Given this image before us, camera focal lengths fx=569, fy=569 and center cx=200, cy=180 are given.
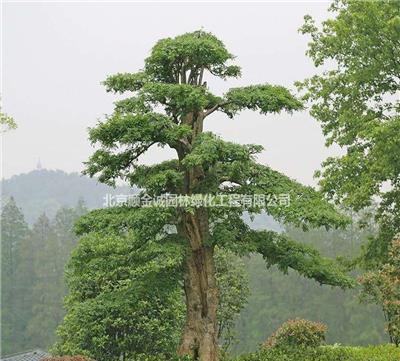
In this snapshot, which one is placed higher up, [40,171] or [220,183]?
[40,171]

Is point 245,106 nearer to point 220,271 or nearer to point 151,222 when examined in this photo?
point 151,222

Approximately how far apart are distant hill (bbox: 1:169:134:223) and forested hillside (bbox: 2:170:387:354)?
7058cm

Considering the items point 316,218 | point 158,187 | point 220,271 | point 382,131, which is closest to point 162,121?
point 158,187

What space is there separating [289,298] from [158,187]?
3598cm

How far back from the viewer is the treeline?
46875 mm

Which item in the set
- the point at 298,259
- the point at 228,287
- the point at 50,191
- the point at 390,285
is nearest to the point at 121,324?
the point at 228,287

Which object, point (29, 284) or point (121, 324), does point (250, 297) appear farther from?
point (121, 324)

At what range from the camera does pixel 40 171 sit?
160 m

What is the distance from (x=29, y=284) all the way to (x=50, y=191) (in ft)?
310

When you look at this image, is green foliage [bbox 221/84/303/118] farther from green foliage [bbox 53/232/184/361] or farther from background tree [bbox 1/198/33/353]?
background tree [bbox 1/198/33/353]

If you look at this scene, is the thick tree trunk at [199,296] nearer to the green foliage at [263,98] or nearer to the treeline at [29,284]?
the green foliage at [263,98]

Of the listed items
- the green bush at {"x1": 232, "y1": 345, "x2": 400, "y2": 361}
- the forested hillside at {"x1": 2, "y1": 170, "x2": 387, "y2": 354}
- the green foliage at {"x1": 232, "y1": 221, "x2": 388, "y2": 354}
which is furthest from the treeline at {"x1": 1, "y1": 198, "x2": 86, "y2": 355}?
the green bush at {"x1": 232, "y1": 345, "x2": 400, "y2": 361}

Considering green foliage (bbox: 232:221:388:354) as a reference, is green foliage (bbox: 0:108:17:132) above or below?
above

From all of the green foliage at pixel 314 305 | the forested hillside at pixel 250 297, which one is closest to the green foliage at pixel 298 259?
the forested hillside at pixel 250 297
